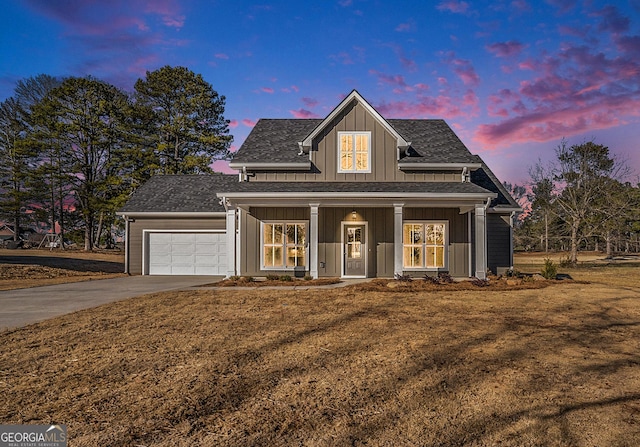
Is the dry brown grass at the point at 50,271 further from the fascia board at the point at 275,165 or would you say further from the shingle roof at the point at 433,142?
the shingle roof at the point at 433,142

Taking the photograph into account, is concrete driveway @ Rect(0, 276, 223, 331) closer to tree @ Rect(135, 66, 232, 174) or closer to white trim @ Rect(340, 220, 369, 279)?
white trim @ Rect(340, 220, 369, 279)

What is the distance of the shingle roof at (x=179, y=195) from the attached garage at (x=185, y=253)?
3.94 ft

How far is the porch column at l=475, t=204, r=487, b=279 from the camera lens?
47.4 ft

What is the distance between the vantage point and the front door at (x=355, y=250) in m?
15.7

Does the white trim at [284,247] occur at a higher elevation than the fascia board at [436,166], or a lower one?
lower

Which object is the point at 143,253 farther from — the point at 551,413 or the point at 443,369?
the point at 551,413

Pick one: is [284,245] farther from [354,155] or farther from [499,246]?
[499,246]

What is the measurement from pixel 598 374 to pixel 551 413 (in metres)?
1.66

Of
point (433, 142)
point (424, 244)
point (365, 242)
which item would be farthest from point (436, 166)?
point (365, 242)

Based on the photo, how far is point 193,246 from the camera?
1841 centimetres

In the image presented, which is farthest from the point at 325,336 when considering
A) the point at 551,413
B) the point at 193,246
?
the point at 193,246

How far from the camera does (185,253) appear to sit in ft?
60.4

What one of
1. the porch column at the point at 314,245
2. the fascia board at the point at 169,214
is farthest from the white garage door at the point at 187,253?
the porch column at the point at 314,245

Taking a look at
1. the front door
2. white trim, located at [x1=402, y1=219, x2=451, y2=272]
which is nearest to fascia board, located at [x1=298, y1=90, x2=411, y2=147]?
white trim, located at [x1=402, y1=219, x2=451, y2=272]
